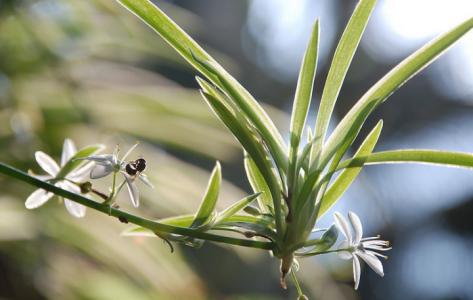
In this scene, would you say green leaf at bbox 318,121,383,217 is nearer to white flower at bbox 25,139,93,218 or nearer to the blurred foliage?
white flower at bbox 25,139,93,218

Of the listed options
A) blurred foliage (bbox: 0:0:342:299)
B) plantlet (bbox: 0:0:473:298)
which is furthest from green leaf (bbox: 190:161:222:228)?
blurred foliage (bbox: 0:0:342:299)

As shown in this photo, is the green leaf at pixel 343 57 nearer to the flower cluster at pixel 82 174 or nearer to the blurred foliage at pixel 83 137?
the flower cluster at pixel 82 174

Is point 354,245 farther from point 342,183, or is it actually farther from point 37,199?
point 37,199

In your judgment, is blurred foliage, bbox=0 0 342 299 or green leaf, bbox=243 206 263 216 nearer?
green leaf, bbox=243 206 263 216

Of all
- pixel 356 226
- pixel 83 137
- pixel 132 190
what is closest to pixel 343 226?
pixel 356 226

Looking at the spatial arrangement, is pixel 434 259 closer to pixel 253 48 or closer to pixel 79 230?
pixel 253 48

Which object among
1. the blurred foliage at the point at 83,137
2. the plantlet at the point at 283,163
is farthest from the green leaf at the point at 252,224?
the blurred foliage at the point at 83,137

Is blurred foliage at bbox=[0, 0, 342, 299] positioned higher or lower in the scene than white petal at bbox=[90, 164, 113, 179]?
higher

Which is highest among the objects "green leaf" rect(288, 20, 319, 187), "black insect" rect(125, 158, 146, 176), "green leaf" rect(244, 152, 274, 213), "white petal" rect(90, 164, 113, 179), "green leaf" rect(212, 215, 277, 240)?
"green leaf" rect(288, 20, 319, 187)
